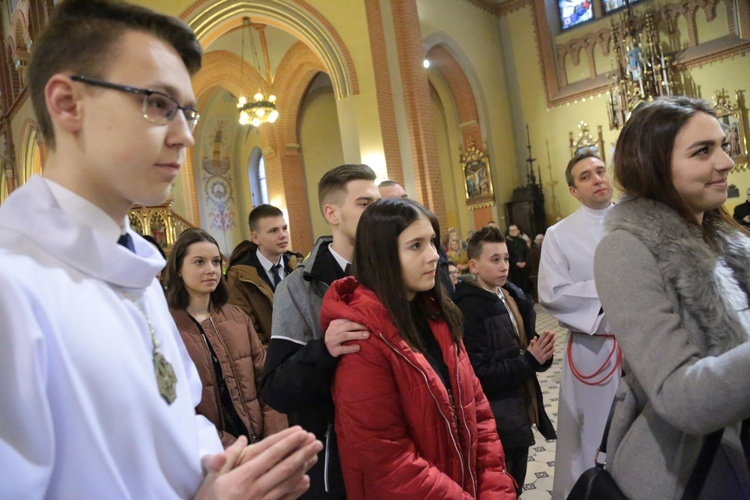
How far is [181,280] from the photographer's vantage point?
2.71 m

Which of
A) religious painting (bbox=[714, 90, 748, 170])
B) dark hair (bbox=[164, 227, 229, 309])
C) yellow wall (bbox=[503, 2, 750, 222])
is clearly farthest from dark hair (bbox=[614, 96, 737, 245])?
yellow wall (bbox=[503, 2, 750, 222])

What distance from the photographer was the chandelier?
40.6 feet

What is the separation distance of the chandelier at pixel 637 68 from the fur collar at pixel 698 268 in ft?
40.2

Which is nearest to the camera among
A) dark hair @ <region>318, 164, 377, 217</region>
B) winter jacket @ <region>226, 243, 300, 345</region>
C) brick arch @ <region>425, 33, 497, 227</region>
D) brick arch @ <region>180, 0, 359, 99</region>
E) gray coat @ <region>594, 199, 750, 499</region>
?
gray coat @ <region>594, 199, 750, 499</region>

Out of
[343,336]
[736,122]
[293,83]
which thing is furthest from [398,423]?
[736,122]

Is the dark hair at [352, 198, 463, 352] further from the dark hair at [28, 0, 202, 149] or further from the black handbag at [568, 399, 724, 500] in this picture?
the dark hair at [28, 0, 202, 149]

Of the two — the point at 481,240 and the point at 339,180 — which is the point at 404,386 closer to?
the point at 339,180

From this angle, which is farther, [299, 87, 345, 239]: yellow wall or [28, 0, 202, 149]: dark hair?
[299, 87, 345, 239]: yellow wall

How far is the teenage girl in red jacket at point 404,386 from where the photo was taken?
1521 millimetres

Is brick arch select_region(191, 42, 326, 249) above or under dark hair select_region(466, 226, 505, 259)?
above

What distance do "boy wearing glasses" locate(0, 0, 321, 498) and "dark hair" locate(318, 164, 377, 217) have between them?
46.0 inches

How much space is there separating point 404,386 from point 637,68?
1343 centimetres

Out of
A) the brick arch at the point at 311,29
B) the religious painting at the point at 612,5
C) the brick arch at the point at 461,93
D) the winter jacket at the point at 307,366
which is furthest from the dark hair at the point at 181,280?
the religious painting at the point at 612,5

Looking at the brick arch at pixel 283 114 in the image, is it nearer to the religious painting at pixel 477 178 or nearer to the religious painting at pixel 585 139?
the religious painting at pixel 477 178
